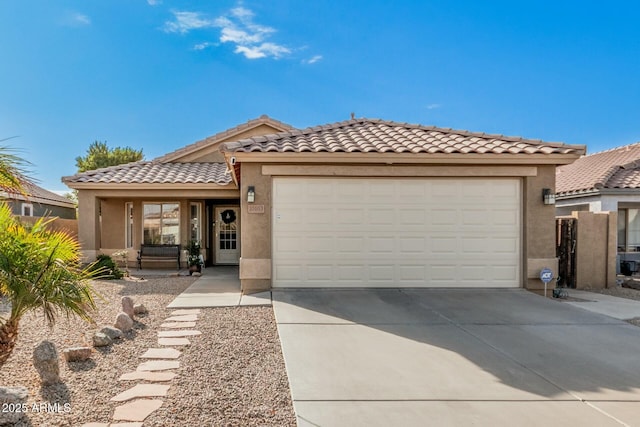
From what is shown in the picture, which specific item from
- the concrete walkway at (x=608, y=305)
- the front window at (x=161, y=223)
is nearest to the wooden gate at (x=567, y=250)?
the concrete walkway at (x=608, y=305)

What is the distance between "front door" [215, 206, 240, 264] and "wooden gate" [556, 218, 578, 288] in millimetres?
10998

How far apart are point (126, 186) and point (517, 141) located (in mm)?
11829

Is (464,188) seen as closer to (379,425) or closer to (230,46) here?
(379,425)

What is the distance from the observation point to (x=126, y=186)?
1280 cm

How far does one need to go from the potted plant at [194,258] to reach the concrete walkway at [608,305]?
34.3 ft

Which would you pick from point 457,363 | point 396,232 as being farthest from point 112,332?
point 396,232

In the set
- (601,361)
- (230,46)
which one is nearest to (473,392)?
(601,361)

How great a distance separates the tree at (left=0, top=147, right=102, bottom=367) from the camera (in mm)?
3217

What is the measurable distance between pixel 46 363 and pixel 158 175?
10.8 m

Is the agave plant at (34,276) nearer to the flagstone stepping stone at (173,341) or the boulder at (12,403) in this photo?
the boulder at (12,403)

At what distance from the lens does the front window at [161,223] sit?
14406mm

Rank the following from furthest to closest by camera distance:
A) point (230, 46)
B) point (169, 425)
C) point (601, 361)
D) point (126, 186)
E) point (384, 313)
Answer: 1. point (230, 46)
2. point (126, 186)
3. point (384, 313)
4. point (601, 361)
5. point (169, 425)

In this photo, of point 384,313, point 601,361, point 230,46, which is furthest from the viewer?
point 230,46

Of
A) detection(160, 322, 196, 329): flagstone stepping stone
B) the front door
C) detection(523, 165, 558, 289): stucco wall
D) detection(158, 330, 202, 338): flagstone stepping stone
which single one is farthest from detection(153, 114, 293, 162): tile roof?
detection(158, 330, 202, 338): flagstone stepping stone
